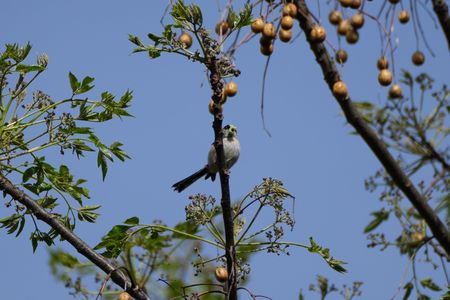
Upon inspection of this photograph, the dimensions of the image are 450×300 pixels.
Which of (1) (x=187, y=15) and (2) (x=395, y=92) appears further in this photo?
(1) (x=187, y=15)

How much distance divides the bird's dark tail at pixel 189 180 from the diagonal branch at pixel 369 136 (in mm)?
6391

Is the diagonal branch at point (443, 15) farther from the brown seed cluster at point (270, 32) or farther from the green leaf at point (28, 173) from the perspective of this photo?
the green leaf at point (28, 173)

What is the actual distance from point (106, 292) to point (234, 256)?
2.09 m

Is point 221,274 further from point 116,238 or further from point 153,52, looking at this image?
point 153,52

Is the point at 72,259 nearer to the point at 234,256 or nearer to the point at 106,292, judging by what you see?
the point at 106,292

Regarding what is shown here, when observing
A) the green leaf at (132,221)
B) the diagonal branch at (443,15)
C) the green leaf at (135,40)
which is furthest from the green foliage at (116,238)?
the diagonal branch at (443,15)

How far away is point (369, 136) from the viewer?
8.80ft

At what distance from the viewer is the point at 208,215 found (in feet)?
14.2

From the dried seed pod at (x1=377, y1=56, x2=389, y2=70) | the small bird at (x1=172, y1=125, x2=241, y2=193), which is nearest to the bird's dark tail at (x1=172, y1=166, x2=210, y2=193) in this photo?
the small bird at (x1=172, y1=125, x2=241, y2=193)

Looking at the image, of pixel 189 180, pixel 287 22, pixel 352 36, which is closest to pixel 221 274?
pixel 287 22

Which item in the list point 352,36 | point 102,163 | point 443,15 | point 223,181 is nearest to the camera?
point 443,15

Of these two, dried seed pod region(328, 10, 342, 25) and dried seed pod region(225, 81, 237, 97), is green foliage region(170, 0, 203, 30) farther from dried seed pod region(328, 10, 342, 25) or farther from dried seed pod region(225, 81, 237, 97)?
dried seed pod region(328, 10, 342, 25)

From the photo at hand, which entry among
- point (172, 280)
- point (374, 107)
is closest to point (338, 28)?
point (374, 107)

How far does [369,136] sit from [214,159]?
22.1 ft
